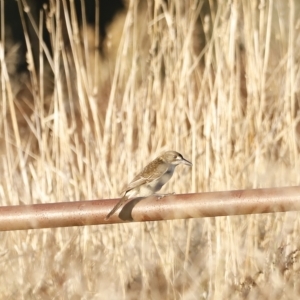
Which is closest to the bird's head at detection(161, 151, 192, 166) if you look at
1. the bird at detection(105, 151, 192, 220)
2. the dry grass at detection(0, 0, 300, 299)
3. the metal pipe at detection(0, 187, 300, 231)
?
the bird at detection(105, 151, 192, 220)

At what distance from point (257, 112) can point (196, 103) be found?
0.40m

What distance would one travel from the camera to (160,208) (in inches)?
89.4

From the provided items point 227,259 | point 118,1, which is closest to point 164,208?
point 227,259

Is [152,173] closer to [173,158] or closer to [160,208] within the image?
[173,158]

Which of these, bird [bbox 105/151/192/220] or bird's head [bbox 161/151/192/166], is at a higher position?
bird's head [bbox 161/151/192/166]

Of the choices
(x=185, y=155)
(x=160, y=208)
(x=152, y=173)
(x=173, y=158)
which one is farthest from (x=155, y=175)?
(x=160, y=208)

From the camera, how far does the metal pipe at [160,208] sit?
2209 millimetres

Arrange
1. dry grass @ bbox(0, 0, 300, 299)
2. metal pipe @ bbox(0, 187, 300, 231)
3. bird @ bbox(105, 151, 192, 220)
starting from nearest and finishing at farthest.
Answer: metal pipe @ bbox(0, 187, 300, 231) < bird @ bbox(105, 151, 192, 220) < dry grass @ bbox(0, 0, 300, 299)

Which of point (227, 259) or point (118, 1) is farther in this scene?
point (118, 1)

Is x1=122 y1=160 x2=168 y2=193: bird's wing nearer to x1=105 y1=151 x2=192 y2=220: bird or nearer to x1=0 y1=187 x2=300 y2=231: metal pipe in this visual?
x1=105 y1=151 x2=192 y2=220: bird

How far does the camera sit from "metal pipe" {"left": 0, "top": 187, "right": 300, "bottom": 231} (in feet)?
7.25

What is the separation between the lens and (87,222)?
230cm

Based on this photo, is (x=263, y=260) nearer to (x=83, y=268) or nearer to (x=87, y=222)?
(x=83, y=268)

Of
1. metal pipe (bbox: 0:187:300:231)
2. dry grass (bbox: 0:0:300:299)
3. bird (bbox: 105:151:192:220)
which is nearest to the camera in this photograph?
metal pipe (bbox: 0:187:300:231)
